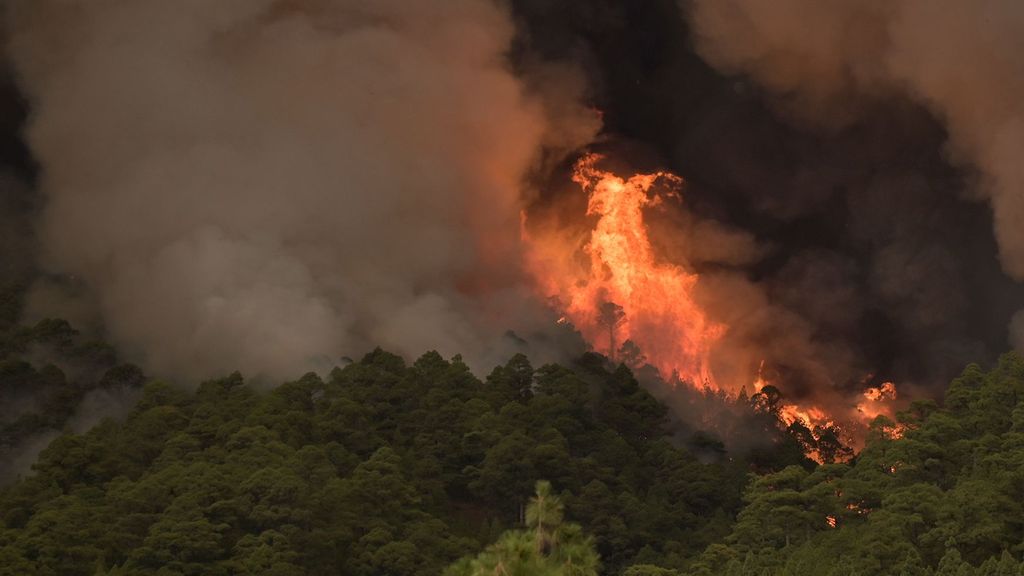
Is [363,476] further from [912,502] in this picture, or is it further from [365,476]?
[912,502]

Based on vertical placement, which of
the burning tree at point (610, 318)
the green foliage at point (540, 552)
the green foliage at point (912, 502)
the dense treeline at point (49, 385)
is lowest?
the green foliage at point (540, 552)

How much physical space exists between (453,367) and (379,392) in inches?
136

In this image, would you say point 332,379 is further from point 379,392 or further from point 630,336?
point 630,336

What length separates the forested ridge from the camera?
159 ft

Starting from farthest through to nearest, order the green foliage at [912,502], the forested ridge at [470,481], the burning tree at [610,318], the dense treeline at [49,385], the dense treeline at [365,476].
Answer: the burning tree at [610,318], the dense treeline at [49,385], the dense treeline at [365,476], the forested ridge at [470,481], the green foliage at [912,502]

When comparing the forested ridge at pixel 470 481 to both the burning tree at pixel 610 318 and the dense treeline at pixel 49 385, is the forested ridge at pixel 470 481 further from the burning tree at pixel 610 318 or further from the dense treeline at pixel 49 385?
the burning tree at pixel 610 318

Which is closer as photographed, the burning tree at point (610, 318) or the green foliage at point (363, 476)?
the green foliage at point (363, 476)

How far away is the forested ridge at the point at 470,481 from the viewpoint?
48594mm

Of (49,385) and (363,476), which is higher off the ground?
(49,385)

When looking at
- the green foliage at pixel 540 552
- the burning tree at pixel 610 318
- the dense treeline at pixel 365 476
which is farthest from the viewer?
the burning tree at pixel 610 318

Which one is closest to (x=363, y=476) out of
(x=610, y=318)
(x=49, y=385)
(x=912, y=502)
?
(x=49, y=385)

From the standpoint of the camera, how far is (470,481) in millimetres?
58344

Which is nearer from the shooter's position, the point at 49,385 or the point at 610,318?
the point at 49,385

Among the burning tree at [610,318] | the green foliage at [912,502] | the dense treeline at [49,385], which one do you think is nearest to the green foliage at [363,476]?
the dense treeline at [49,385]
